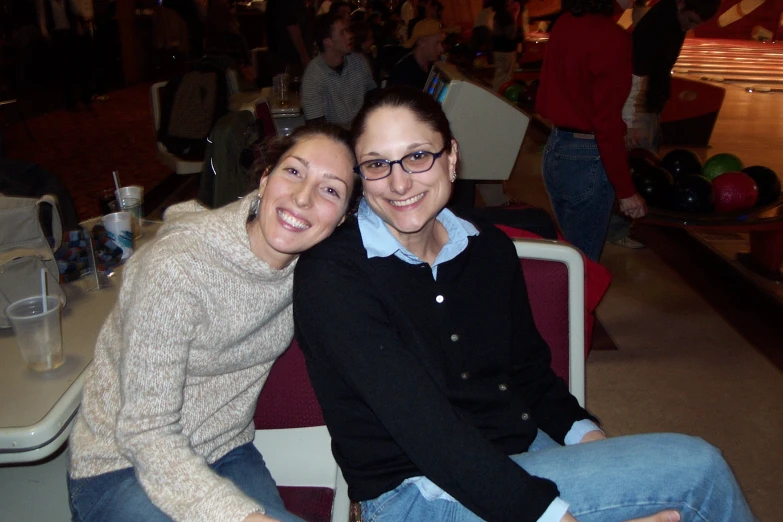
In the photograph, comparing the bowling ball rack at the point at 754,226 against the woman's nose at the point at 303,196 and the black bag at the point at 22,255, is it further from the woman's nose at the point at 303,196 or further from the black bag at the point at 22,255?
the black bag at the point at 22,255

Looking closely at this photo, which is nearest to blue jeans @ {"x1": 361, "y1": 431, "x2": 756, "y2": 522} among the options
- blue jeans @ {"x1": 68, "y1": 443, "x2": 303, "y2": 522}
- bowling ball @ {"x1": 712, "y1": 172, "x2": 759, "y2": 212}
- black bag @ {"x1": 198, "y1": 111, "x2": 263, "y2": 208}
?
blue jeans @ {"x1": 68, "y1": 443, "x2": 303, "y2": 522}

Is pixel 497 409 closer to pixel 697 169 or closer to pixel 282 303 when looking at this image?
pixel 282 303

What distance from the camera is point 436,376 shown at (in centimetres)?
119

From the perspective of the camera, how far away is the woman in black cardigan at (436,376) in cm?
109

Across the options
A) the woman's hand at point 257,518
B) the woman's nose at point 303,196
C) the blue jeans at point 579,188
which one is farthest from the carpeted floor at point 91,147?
the woman's hand at point 257,518

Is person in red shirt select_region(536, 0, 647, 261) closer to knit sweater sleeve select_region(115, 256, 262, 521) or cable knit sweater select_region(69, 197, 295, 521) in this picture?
cable knit sweater select_region(69, 197, 295, 521)

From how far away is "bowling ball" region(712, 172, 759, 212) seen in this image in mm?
3787

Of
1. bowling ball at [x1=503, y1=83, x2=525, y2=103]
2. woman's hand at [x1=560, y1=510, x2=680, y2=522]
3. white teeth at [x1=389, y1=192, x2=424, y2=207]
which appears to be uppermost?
white teeth at [x1=389, y1=192, x2=424, y2=207]

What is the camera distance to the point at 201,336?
3.85ft

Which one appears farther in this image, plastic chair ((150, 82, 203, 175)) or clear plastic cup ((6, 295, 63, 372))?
plastic chair ((150, 82, 203, 175))

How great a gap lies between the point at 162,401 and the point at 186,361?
0.08m

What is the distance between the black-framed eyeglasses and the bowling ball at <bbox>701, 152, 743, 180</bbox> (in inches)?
147

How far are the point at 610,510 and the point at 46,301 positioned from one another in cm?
123

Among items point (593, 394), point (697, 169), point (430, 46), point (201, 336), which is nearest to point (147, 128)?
point (430, 46)
